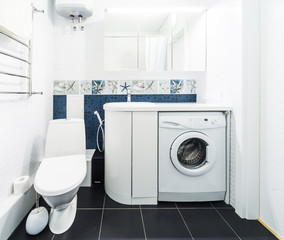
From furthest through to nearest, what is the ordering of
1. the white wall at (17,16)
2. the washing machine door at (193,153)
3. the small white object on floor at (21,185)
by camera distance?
the washing machine door at (193,153)
the small white object on floor at (21,185)
the white wall at (17,16)

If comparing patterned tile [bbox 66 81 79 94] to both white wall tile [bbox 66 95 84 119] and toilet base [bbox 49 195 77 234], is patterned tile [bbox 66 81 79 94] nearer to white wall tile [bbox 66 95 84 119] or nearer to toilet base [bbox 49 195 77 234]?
white wall tile [bbox 66 95 84 119]

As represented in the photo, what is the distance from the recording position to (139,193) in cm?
176

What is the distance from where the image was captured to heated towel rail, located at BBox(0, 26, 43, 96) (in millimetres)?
1330

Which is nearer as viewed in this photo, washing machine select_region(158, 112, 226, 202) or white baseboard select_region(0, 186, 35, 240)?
white baseboard select_region(0, 186, 35, 240)

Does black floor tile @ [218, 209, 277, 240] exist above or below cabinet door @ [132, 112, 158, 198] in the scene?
below

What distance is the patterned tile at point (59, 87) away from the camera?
2400mm

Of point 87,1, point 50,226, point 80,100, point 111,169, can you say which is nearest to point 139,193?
point 111,169

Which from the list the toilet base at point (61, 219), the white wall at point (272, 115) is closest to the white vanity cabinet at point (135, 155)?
the toilet base at point (61, 219)

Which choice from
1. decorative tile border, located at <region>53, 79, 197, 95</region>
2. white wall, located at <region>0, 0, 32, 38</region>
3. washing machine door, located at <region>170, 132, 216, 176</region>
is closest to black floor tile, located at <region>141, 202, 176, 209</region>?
washing machine door, located at <region>170, 132, 216, 176</region>

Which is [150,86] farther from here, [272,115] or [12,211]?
[12,211]

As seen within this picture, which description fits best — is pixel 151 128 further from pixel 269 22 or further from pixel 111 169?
pixel 269 22

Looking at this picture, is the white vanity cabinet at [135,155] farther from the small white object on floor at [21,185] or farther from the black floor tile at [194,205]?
the small white object on floor at [21,185]

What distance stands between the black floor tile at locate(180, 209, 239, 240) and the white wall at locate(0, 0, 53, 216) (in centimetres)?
131

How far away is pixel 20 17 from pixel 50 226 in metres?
1.41
